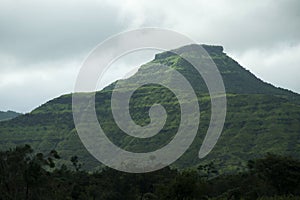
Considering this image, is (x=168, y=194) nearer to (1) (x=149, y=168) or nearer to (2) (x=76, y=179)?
(1) (x=149, y=168)

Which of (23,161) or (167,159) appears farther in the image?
(167,159)

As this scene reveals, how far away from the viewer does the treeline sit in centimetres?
6112

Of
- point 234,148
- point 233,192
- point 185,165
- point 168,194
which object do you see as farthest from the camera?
point 234,148

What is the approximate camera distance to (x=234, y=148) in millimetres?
198250

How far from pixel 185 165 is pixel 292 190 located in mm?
108145

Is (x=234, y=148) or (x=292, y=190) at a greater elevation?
(x=234, y=148)

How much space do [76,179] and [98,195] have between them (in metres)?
15.9

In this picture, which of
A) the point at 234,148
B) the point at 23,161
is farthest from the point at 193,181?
the point at 234,148

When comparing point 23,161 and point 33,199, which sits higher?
point 23,161

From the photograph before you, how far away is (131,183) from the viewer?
79.9 m

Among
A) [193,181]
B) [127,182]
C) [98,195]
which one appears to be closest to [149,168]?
[127,182]

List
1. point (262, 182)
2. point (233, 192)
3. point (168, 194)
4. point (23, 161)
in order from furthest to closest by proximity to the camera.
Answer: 1. point (262, 182)
2. point (233, 192)
3. point (23, 161)
4. point (168, 194)

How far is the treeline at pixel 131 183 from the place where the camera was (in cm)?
6112

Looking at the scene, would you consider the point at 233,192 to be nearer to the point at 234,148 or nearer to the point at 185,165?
the point at 185,165
